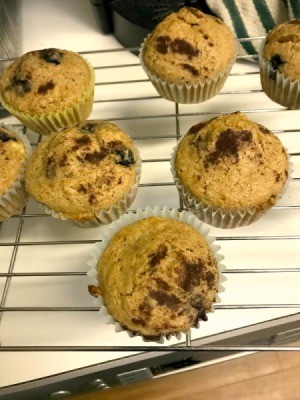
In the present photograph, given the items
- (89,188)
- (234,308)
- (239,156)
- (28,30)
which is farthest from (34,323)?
(28,30)

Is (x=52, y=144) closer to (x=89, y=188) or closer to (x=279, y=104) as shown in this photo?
(x=89, y=188)

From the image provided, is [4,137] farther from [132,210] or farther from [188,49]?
[188,49]

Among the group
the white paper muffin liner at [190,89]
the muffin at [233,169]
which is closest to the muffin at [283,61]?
the white paper muffin liner at [190,89]

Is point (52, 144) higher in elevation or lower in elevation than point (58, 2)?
lower

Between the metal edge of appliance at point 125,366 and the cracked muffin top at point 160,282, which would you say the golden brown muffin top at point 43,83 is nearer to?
the cracked muffin top at point 160,282

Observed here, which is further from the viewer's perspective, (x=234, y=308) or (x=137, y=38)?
(x=137, y=38)

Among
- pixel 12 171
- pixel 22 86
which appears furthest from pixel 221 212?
pixel 22 86

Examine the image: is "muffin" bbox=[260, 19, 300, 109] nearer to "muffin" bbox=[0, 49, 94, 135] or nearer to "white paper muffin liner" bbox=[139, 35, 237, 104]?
"white paper muffin liner" bbox=[139, 35, 237, 104]
